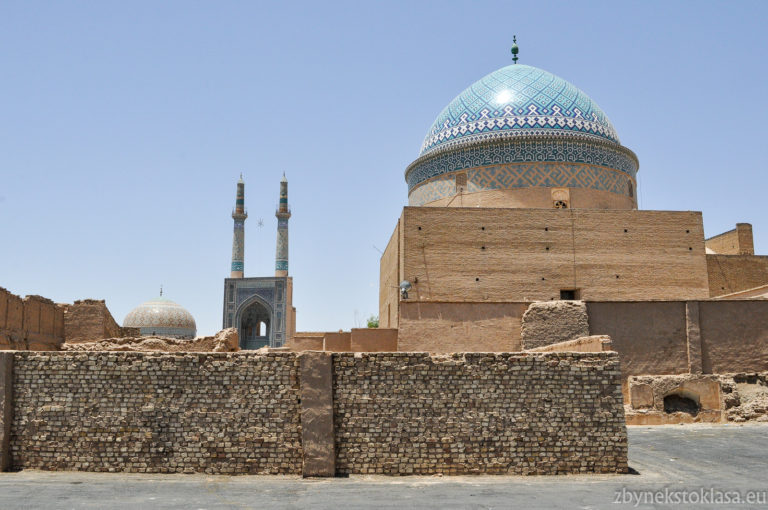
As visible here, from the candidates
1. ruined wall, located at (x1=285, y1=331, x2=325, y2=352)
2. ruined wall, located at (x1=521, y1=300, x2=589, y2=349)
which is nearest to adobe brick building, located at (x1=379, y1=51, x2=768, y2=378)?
ruined wall, located at (x1=521, y1=300, x2=589, y2=349)

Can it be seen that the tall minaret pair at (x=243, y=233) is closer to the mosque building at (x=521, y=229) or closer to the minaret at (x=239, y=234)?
the minaret at (x=239, y=234)

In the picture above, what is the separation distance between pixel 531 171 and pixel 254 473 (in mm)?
11874

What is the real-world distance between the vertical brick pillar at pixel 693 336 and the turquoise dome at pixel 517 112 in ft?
19.7

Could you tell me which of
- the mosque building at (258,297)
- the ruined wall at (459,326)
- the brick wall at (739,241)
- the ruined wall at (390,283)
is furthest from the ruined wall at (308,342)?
the mosque building at (258,297)

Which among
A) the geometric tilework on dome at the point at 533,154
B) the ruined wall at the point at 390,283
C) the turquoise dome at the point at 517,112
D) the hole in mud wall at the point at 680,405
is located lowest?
the hole in mud wall at the point at 680,405

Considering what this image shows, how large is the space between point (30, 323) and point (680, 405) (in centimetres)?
1219

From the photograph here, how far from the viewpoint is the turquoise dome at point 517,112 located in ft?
62.4

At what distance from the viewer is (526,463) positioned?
8.93 meters

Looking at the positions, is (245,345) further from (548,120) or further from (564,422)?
(564,422)

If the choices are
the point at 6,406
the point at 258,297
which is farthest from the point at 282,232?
the point at 6,406

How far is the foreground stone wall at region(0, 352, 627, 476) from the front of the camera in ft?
29.1

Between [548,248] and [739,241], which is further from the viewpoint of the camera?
[739,241]

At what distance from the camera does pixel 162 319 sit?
155 ft

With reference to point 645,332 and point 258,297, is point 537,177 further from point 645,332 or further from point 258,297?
point 258,297
